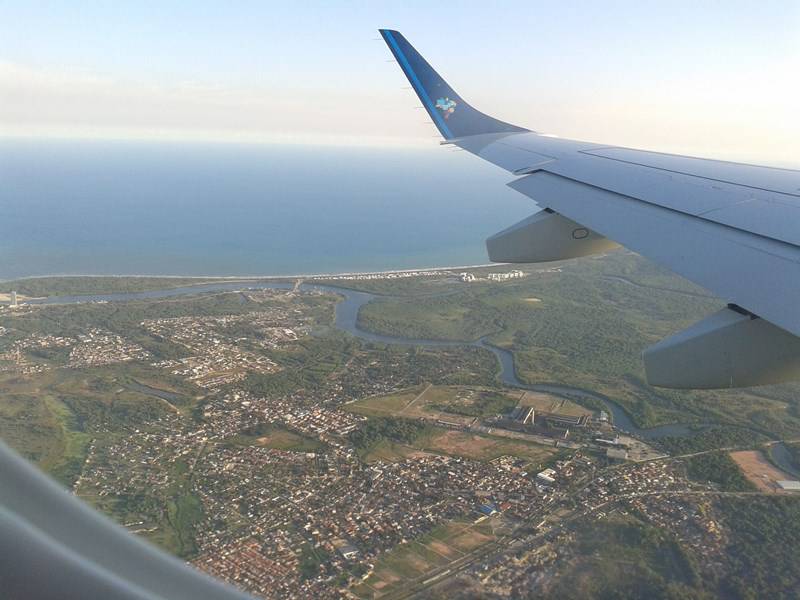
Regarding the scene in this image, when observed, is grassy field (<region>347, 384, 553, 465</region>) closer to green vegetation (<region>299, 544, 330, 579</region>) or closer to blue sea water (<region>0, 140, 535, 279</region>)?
green vegetation (<region>299, 544, 330, 579</region>)

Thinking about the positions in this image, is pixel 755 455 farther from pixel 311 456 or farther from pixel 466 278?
pixel 466 278

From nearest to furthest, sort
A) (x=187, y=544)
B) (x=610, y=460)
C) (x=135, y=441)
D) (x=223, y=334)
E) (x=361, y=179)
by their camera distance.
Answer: (x=187, y=544) < (x=610, y=460) < (x=135, y=441) < (x=223, y=334) < (x=361, y=179)

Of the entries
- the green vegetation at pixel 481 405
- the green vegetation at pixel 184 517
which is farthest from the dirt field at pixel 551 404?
the green vegetation at pixel 184 517

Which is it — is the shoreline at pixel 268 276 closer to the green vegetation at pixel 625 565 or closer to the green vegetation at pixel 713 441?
the green vegetation at pixel 713 441

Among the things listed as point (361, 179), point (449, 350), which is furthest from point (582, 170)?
point (361, 179)

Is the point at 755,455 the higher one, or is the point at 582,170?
the point at 582,170

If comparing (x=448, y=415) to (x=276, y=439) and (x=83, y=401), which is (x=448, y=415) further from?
(x=83, y=401)

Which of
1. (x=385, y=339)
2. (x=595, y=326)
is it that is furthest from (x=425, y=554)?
(x=595, y=326)

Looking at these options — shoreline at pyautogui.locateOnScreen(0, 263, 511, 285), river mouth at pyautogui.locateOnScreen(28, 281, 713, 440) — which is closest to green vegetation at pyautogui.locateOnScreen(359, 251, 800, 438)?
river mouth at pyautogui.locateOnScreen(28, 281, 713, 440)
